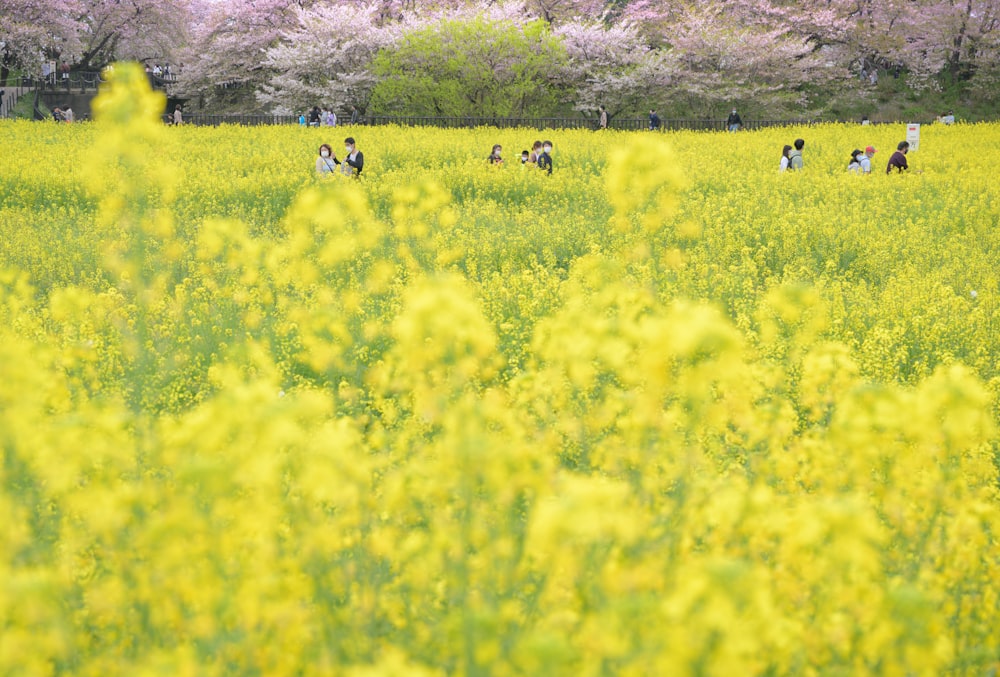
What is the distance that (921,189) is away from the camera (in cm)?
1708

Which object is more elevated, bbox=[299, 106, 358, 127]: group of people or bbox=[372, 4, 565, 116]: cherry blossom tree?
bbox=[372, 4, 565, 116]: cherry blossom tree

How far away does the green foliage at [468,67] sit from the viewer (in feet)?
113

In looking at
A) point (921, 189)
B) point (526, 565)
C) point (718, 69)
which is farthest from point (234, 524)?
point (718, 69)

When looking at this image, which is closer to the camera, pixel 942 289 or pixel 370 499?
pixel 370 499

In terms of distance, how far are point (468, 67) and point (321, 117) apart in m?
6.21

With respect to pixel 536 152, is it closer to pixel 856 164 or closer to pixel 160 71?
pixel 856 164

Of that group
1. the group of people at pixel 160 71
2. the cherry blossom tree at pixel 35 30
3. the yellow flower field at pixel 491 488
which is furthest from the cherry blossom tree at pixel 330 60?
the yellow flower field at pixel 491 488

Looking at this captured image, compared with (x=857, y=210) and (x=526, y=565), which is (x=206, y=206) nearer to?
(x=857, y=210)

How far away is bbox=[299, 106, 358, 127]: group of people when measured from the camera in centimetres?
3328

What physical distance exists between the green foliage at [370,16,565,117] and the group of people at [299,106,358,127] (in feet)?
5.93

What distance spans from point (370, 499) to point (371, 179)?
1478 centimetres

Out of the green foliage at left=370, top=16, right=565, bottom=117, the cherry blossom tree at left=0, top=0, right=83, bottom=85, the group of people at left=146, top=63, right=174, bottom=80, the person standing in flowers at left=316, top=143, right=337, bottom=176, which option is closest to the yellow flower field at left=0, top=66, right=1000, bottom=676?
the person standing in flowers at left=316, top=143, right=337, bottom=176

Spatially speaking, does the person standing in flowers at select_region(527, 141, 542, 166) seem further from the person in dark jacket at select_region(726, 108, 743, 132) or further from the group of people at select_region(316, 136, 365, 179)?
the person in dark jacket at select_region(726, 108, 743, 132)

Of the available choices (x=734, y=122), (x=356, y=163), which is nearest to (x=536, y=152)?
(x=356, y=163)
